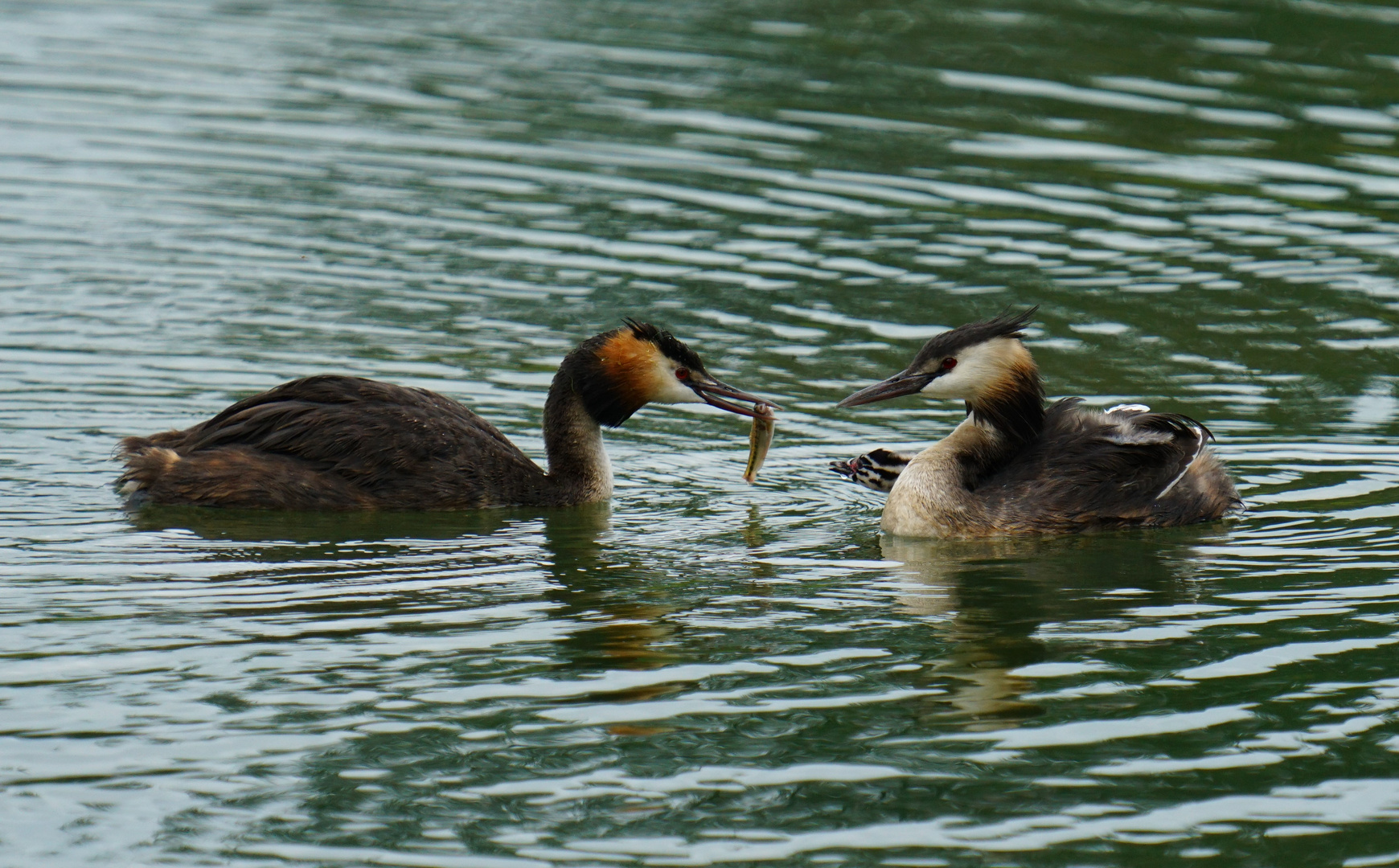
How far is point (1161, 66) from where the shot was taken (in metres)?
19.9

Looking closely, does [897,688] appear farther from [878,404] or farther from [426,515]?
[878,404]

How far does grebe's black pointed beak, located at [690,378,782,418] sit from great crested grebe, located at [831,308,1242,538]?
1.96ft

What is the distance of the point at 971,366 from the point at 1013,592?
1.63 m

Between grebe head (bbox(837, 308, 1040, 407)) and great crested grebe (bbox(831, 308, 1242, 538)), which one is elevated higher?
grebe head (bbox(837, 308, 1040, 407))

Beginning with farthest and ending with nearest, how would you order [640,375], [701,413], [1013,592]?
[701,413] < [640,375] < [1013,592]

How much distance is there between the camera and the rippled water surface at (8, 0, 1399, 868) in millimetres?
6242

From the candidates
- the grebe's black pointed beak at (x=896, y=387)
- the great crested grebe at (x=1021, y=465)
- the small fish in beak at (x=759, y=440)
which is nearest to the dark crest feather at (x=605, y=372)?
the small fish in beak at (x=759, y=440)

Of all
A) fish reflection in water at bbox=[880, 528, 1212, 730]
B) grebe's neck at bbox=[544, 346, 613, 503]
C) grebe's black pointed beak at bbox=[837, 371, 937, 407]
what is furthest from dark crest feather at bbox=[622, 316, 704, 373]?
fish reflection in water at bbox=[880, 528, 1212, 730]

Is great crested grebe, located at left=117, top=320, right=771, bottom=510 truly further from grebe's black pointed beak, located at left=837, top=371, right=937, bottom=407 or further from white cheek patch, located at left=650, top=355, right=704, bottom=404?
grebe's black pointed beak, located at left=837, top=371, right=937, bottom=407

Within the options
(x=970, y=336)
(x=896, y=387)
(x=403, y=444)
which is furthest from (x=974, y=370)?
(x=403, y=444)

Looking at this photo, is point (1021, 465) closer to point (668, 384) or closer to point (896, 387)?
point (896, 387)

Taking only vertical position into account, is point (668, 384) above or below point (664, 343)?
below

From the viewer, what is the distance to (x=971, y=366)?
10.0 m

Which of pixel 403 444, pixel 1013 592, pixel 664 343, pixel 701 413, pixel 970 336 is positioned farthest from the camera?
pixel 701 413
